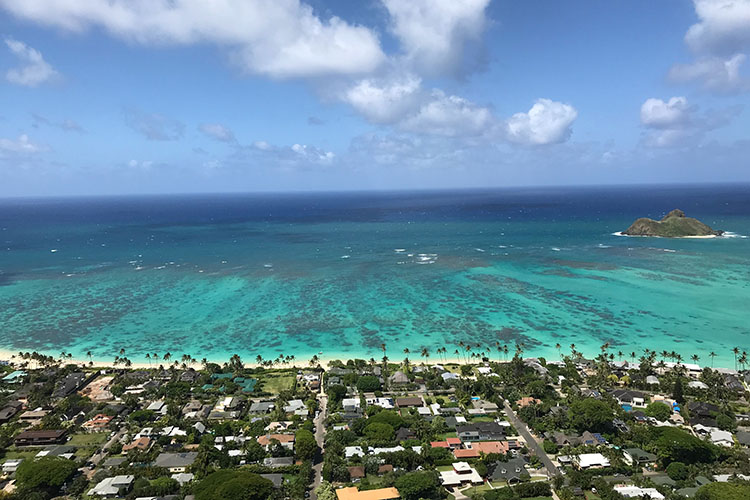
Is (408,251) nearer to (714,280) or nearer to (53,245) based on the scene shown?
(714,280)

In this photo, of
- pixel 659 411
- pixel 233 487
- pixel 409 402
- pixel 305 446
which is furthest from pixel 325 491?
pixel 659 411

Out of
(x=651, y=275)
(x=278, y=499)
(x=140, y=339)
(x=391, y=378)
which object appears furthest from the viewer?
(x=651, y=275)

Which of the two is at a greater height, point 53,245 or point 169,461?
point 53,245

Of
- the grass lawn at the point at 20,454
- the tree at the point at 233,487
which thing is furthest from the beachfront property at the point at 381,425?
the tree at the point at 233,487

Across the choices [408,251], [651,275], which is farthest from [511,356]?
[408,251]

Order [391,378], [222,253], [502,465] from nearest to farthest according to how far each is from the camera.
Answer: [502,465] → [391,378] → [222,253]

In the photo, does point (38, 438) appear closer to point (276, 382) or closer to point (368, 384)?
point (276, 382)
